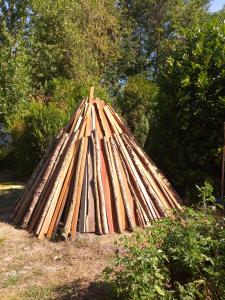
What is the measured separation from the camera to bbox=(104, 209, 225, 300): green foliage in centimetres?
325

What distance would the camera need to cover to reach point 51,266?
15.5 ft

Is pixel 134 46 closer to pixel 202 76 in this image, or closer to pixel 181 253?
pixel 202 76

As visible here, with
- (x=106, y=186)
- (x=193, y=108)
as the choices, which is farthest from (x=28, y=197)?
(x=193, y=108)

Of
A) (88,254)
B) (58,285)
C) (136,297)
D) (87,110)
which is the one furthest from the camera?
(87,110)

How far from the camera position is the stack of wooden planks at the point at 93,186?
5.61 m

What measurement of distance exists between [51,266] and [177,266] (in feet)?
5.61

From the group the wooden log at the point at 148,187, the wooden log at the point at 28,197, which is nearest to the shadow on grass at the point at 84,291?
the wooden log at the point at 148,187

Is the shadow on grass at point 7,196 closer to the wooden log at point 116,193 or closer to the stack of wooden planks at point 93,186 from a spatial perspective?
the stack of wooden planks at point 93,186

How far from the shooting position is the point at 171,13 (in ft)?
81.0

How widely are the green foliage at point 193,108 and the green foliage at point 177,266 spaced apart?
10.3 ft

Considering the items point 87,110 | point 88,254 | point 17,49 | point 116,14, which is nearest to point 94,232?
point 88,254

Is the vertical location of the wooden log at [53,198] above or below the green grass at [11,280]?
above

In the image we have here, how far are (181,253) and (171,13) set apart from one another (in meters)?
23.4

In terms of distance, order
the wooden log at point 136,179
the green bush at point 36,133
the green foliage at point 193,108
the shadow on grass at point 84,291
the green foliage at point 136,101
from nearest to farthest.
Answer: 1. the shadow on grass at point 84,291
2. the wooden log at point 136,179
3. the green foliage at point 193,108
4. the green bush at point 36,133
5. the green foliage at point 136,101
